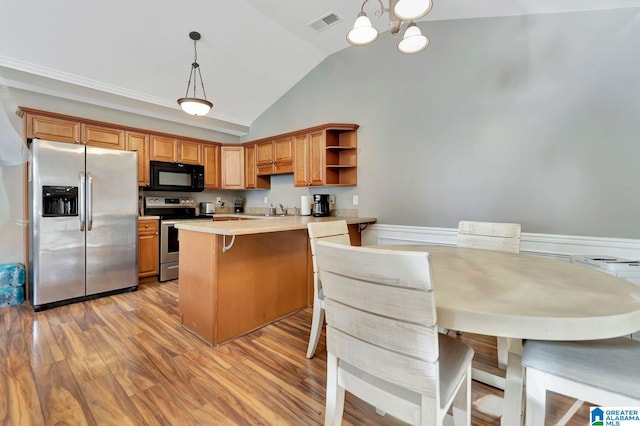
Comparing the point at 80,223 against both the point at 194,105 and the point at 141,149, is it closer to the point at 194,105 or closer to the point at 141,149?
the point at 141,149

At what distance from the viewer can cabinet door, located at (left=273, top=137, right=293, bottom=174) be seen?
4090 millimetres

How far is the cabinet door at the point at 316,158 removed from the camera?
11.9 ft

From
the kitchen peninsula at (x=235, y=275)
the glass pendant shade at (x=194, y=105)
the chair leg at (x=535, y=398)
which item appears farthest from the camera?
the glass pendant shade at (x=194, y=105)

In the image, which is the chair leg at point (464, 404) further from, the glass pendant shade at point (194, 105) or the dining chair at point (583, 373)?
the glass pendant shade at point (194, 105)

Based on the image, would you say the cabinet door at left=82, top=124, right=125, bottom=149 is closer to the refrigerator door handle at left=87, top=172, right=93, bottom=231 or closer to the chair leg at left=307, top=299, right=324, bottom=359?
the refrigerator door handle at left=87, top=172, right=93, bottom=231

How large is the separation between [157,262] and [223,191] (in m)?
1.78

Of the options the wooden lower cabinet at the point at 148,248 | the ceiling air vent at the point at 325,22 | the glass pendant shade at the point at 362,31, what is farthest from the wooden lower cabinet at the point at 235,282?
the ceiling air vent at the point at 325,22

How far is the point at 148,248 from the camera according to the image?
12.5 ft

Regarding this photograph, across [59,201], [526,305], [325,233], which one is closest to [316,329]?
[325,233]

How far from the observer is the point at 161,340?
A: 2.22m

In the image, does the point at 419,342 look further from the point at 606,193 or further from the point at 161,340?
the point at 606,193

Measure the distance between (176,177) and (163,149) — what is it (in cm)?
44

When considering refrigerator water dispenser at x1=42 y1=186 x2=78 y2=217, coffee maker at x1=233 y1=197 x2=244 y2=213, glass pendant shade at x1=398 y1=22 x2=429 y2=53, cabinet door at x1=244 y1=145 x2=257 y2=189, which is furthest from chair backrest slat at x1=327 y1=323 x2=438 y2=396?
coffee maker at x1=233 y1=197 x2=244 y2=213

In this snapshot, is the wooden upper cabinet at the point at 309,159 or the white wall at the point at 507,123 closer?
the white wall at the point at 507,123
